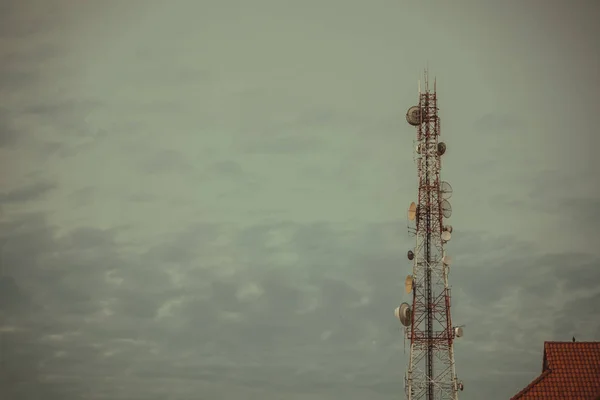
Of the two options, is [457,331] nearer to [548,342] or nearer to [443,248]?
[443,248]

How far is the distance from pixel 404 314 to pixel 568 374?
1516 centimetres

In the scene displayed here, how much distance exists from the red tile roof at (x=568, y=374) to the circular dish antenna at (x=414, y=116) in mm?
21105

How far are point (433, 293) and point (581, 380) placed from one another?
46.7ft

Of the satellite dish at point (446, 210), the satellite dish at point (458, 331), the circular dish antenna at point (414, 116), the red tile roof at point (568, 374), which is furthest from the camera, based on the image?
the circular dish antenna at point (414, 116)

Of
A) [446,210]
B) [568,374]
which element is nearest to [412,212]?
[446,210]

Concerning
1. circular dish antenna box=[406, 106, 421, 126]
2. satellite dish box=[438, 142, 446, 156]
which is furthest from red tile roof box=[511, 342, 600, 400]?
circular dish antenna box=[406, 106, 421, 126]

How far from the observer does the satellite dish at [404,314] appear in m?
56.8

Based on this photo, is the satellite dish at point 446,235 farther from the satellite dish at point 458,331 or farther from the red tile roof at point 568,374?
the red tile roof at point 568,374

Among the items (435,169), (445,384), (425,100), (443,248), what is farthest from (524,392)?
(425,100)

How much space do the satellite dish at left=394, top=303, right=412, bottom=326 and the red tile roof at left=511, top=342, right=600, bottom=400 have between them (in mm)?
10969

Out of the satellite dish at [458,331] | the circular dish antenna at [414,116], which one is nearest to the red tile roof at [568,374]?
the satellite dish at [458,331]

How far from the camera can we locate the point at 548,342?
208ft

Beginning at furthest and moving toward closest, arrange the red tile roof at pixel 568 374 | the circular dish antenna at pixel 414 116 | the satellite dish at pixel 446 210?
the circular dish antenna at pixel 414 116 < the red tile roof at pixel 568 374 < the satellite dish at pixel 446 210

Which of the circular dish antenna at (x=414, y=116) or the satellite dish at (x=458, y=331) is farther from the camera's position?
the circular dish antenna at (x=414, y=116)
